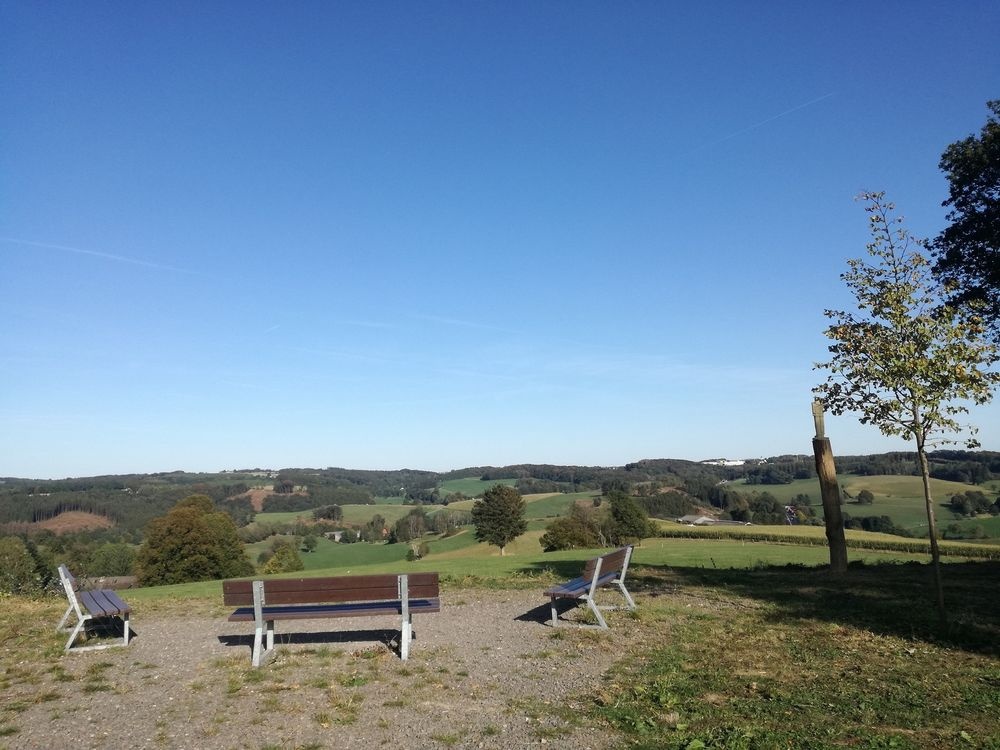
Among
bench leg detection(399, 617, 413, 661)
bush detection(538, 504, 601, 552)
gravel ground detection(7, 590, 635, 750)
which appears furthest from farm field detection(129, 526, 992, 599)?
bench leg detection(399, 617, 413, 661)

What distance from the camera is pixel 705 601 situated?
1218 centimetres

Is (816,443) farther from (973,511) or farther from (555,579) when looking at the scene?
(973,511)

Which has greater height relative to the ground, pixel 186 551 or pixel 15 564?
pixel 15 564

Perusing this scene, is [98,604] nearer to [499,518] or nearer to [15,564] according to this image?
[15,564]

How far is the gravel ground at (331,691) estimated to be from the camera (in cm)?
576

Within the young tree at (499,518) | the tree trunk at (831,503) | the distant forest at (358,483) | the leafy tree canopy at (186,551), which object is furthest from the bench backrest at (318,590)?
the distant forest at (358,483)

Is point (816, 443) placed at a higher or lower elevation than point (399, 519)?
higher

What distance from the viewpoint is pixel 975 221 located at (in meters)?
14.7

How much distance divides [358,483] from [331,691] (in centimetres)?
19466

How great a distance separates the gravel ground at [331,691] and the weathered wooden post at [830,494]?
700 centimetres

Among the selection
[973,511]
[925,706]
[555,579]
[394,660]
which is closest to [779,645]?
[925,706]

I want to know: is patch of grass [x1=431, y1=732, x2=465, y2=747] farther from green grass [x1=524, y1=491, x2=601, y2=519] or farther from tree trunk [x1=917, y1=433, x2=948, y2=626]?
green grass [x1=524, y1=491, x2=601, y2=519]

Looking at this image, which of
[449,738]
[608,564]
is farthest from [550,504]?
[449,738]

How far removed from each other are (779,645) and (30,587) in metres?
19.6
